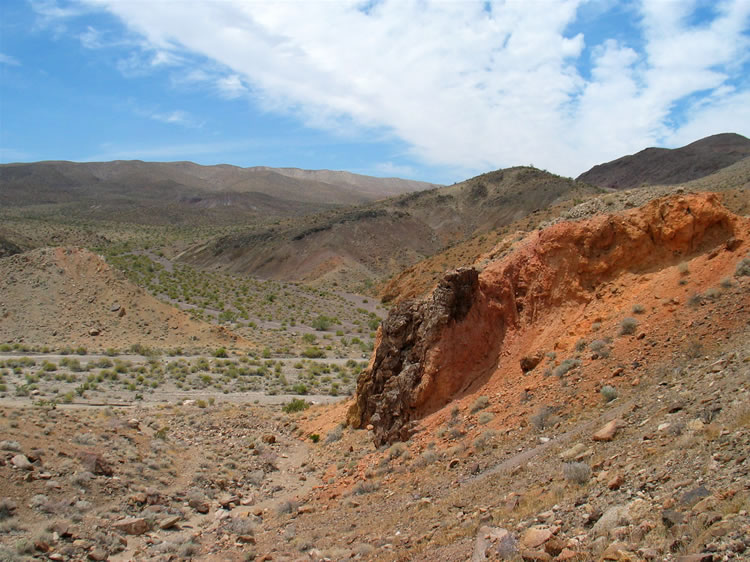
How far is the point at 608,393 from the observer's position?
8.88 metres

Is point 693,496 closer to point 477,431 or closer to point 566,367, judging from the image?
point 566,367

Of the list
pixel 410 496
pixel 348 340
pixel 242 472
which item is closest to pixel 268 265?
pixel 348 340

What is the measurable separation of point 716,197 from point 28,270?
3981 centimetres

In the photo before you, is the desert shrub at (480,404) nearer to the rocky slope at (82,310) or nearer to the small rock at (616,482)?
the small rock at (616,482)

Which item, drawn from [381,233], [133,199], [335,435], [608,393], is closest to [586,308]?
[608,393]

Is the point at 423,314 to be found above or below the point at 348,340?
above

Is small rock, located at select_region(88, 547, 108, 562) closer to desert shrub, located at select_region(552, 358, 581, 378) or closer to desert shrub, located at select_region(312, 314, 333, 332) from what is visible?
desert shrub, located at select_region(552, 358, 581, 378)

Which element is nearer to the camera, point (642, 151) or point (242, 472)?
point (242, 472)

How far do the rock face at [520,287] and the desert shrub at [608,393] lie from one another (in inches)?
123

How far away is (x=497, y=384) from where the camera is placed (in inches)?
448

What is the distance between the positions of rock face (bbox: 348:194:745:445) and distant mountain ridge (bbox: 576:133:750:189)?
386 ft

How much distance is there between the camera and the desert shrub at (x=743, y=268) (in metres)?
9.51

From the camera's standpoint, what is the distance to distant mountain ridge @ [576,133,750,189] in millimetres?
121812

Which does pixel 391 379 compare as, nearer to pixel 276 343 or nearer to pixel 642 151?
pixel 276 343
